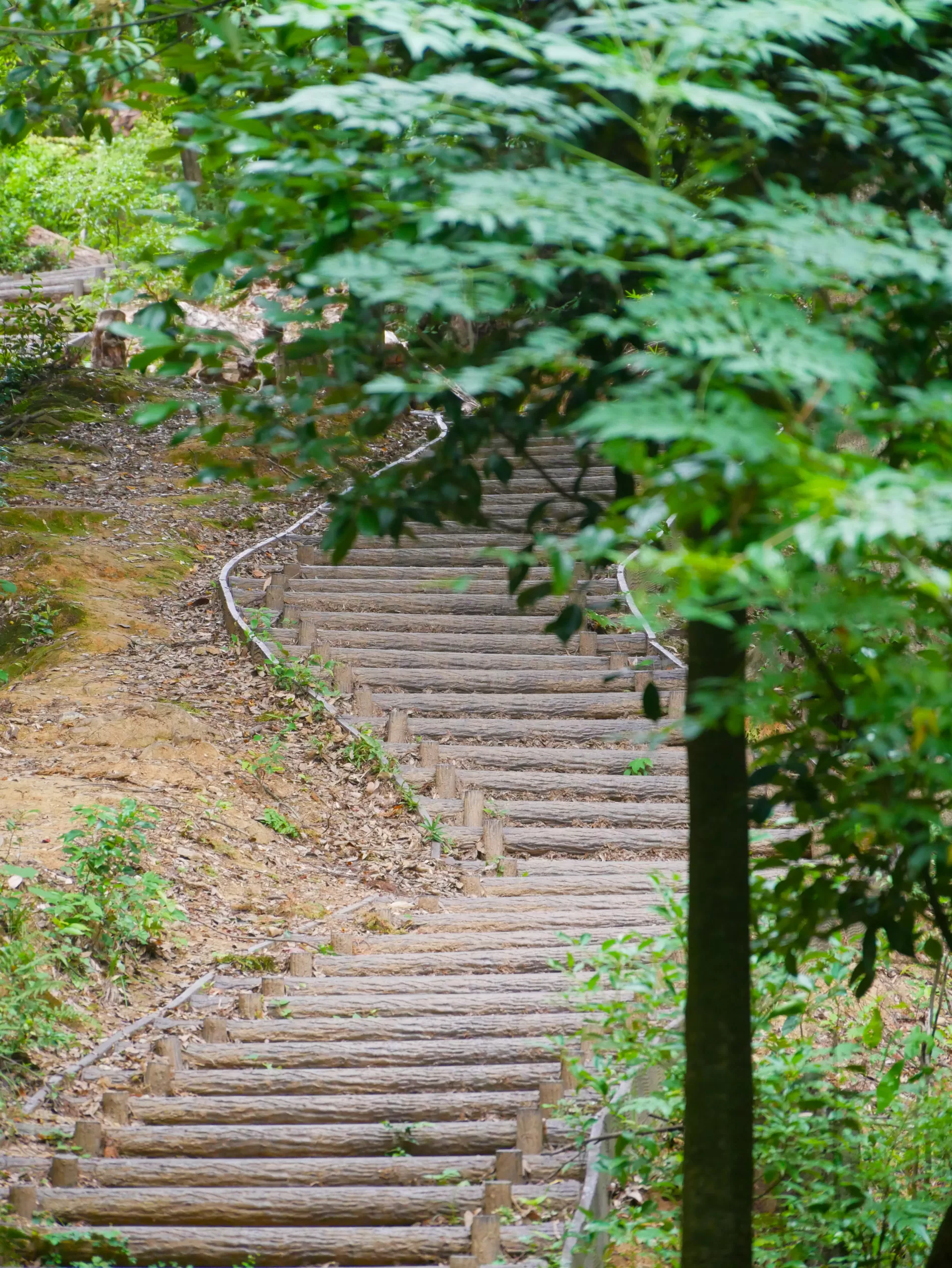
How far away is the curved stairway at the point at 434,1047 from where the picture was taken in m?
3.69

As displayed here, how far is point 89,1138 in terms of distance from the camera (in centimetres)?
412

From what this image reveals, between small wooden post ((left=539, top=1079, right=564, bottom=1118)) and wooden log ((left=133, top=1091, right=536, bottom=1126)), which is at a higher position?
small wooden post ((left=539, top=1079, right=564, bottom=1118))

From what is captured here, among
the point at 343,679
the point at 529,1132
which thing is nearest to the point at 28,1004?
the point at 529,1132

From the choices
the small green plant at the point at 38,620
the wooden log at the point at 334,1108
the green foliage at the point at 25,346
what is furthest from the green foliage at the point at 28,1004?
the green foliage at the point at 25,346

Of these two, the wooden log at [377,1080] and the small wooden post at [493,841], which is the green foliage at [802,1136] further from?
the small wooden post at [493,841]

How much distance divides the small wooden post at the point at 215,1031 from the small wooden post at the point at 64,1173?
3.07 feet

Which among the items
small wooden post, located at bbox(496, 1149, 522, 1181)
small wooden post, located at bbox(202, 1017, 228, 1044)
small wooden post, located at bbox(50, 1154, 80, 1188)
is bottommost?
small wooden post, located at bbox(202, 1017, 228, 1044)

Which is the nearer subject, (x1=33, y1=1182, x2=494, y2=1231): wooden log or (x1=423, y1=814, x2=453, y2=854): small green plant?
(x1=33, y1=1182, x2=494, y2=1231): wooden log

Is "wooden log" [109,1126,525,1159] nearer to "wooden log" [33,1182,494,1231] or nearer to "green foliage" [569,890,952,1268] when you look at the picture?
"wooden log" [33,1182,494,1231]

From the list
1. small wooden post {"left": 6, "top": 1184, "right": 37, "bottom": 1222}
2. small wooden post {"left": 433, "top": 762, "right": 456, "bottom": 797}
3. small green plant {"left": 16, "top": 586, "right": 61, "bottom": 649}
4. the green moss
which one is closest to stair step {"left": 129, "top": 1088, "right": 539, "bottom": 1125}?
small wooden post {"left": 6, "top": 1184, "right": 37, "bottom": 1222}

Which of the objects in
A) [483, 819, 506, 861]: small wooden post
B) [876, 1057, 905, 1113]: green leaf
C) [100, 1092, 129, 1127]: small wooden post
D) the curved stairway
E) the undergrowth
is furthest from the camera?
[483, 819, 506, 861]: small wooden post

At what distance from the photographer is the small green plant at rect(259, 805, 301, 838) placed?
718cm

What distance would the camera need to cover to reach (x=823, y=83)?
1876 mm

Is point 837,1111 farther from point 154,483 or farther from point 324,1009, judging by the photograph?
point 154,483
